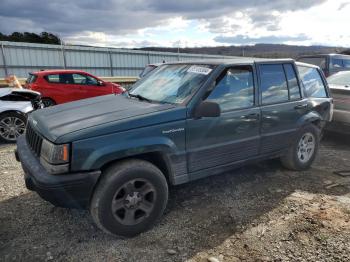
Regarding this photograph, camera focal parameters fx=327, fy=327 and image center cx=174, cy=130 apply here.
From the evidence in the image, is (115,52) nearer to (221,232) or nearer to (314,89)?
(314,89)

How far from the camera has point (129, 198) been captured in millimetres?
3279

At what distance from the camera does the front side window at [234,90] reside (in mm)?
3854

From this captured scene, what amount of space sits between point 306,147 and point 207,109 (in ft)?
8.10

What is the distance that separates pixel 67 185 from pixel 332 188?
3608 millimetres

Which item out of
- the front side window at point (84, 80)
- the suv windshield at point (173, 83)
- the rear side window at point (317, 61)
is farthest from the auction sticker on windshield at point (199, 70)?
the rear side window at point (317, 61)

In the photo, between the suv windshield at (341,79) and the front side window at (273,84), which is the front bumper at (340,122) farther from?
the front side window at (273,84)

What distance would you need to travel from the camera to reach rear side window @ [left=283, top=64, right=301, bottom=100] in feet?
15.4

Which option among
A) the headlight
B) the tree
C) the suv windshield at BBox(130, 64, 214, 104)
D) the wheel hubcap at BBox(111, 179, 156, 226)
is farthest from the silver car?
the tree

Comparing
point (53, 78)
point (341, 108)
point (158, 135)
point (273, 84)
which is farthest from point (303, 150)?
point (53, 78)

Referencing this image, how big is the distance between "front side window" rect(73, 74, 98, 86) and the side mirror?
8.85 m

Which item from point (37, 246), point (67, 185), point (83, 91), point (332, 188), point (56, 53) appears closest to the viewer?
point (67, 185)

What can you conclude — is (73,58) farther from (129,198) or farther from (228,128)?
(129,198)

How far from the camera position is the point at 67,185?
9.64 ft

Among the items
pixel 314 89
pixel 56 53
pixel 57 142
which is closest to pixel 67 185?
pixel 57 142
